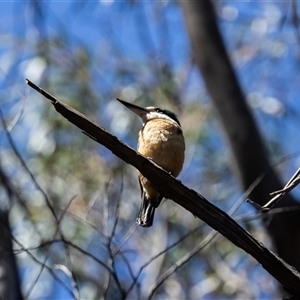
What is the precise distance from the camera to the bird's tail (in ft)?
11.0

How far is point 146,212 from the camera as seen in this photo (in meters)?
3.47

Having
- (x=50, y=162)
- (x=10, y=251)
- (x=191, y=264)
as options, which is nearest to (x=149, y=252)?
(x=191, y=264)

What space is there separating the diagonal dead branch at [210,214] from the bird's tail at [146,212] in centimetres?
96

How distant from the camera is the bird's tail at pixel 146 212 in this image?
3361 millimetres

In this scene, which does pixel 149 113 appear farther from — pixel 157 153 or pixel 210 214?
pixel 210 214

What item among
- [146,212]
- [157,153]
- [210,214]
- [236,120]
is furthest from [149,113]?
[210,214]

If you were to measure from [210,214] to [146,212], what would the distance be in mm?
1157

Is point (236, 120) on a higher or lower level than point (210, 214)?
higher

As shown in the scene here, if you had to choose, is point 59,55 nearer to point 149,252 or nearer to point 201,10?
point 149,252

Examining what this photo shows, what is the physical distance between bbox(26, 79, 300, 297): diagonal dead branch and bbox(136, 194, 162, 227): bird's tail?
3.16 feet

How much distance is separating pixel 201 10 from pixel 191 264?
9.33ft

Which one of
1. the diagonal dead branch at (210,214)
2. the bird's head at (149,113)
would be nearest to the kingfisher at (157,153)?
the bird's head at (149,113)

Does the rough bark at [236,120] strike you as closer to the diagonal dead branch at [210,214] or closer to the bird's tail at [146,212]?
the bird's tail at [146,212]

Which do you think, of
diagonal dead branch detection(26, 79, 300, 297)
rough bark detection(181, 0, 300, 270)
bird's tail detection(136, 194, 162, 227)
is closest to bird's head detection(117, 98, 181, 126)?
rough bark detection(181, 0, 300, 270)
